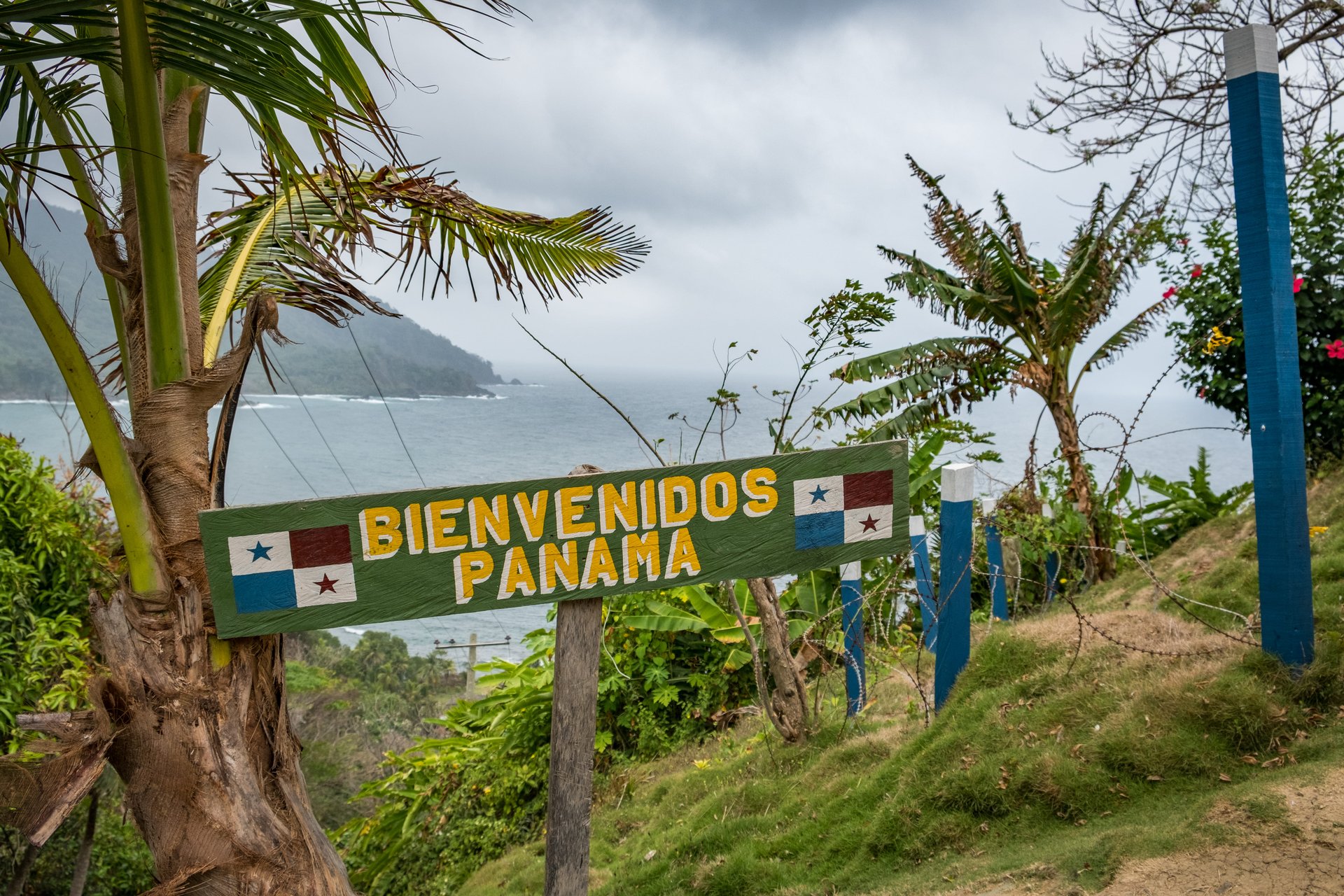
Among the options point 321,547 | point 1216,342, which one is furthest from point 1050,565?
point 321,547

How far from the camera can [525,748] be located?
21.8 ft

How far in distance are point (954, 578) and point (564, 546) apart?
2415 millimetres

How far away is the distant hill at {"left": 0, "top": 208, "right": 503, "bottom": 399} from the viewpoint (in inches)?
120

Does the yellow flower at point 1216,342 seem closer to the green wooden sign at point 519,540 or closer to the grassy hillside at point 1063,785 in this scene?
the grassy hillside at point 1063,785

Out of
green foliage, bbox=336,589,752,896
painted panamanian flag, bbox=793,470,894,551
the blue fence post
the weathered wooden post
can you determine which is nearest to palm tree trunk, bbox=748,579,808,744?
green foliage, bbox=336,589,752,896

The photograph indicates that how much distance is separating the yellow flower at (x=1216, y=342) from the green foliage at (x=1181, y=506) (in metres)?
2.15

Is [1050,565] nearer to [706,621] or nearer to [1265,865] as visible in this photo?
[706,621]

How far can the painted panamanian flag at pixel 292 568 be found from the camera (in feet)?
7.68

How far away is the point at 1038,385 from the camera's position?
8.75 m

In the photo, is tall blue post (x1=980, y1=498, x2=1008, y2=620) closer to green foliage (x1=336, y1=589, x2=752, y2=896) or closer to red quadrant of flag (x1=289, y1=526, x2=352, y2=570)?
green foliage (x1=336, y1=589, x2=752, y2=896)

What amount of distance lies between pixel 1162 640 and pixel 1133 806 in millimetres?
1053

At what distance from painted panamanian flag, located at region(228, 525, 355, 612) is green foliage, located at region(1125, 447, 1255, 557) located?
8935 mm

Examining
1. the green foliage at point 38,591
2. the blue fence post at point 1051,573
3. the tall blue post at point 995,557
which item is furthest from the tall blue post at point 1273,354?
the green foliage at point 38,591

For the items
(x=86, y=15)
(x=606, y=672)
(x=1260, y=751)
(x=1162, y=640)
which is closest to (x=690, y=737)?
(x=606, y=672)
